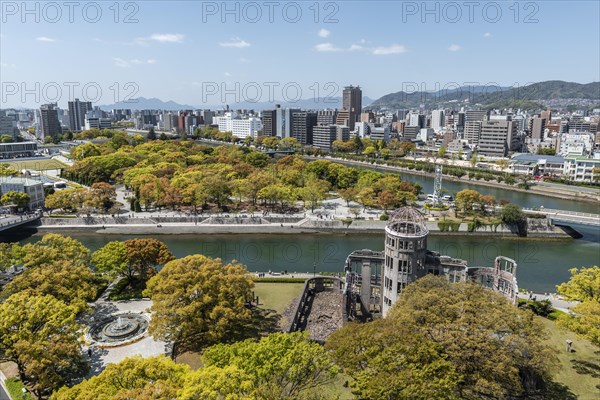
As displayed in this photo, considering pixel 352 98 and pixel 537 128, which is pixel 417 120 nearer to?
pixel 352 98

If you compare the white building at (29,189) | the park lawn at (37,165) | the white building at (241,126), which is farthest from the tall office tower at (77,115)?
the white building at (29,189)

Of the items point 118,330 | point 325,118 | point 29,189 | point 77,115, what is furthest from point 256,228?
point 77,115

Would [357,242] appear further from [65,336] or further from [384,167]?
[384,167]

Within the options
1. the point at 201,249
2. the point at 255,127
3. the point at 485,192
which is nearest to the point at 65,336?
the point at 201,249

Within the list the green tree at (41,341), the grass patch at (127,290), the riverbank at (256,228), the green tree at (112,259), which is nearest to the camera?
the green tree at (41,341)

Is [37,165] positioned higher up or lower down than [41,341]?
higher up

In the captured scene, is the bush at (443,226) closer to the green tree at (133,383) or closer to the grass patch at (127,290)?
the grass patch at (127,290)

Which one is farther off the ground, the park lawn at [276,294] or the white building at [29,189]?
the white building at [29,189]
